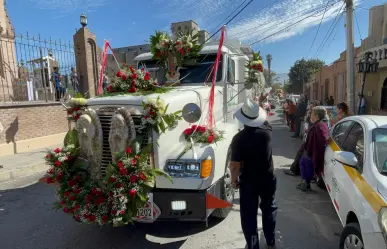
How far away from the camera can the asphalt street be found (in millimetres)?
3346

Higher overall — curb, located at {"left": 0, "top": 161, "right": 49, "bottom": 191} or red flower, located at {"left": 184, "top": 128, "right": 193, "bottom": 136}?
red flower, located at {"left": 184, "top": 128, "right": 193, "bottom": 136}

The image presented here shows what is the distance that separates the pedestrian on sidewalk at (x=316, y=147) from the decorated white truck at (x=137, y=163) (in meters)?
2.03

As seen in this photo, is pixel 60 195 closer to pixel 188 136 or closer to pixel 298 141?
pixel 188 136

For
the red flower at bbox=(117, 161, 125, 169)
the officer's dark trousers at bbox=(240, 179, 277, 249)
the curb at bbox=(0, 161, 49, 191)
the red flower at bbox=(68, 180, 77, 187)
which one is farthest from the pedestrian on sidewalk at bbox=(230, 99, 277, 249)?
the curb at bbox=(0, 161, 49, 191)

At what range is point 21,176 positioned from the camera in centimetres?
655

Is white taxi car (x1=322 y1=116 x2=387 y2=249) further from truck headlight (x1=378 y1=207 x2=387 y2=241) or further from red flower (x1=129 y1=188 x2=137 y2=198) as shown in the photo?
red flower (x1=129 y1=188 x2=137 y2=198)

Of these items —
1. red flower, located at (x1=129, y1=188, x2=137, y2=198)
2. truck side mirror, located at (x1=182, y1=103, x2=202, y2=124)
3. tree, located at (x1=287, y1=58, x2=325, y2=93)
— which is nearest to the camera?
red flower, located at (x1=129, y1=188, x2=137, y2=198)

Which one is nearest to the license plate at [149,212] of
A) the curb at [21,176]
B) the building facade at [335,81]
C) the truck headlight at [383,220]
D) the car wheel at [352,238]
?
the car wheel at [352,238]

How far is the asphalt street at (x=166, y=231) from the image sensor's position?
11.0 feet

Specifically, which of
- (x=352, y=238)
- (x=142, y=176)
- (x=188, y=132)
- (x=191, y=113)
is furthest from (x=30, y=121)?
(x=352, y=238)

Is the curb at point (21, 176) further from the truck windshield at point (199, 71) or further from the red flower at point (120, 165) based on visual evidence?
the red flower at point (120, 165)

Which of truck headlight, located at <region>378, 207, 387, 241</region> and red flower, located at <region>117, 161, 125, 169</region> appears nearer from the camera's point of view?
truck headlight, located at <region>378, 207, 387, 241</region>

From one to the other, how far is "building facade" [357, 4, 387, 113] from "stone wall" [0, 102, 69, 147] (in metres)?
14.3

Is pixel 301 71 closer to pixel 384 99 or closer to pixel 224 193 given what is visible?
pixel 384 99
